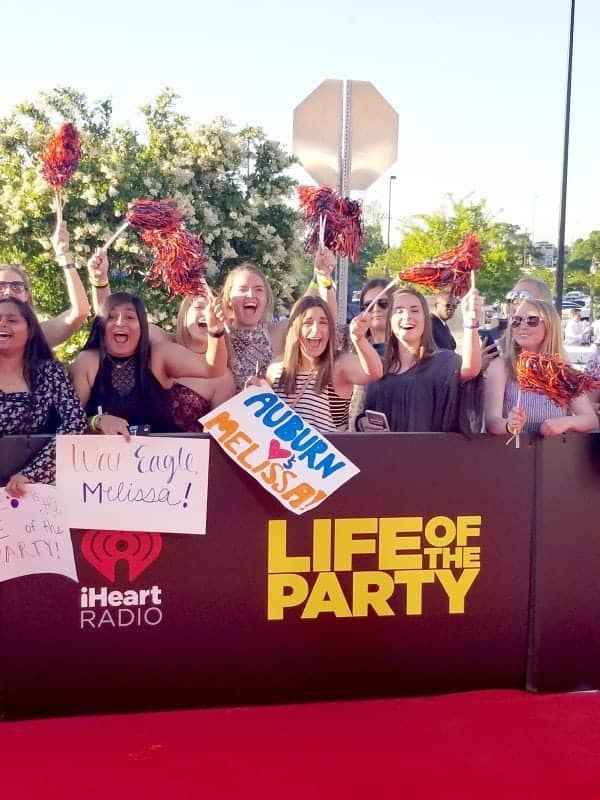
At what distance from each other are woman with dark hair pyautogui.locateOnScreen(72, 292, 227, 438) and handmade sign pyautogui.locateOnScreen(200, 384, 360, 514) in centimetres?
40

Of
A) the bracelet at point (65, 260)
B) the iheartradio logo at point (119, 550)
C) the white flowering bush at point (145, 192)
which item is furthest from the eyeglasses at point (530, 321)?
the white flowering bush at point (145, 192)

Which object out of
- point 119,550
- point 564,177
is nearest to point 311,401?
point 119,550

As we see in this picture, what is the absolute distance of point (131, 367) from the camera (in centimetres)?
397

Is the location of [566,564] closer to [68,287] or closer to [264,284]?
[264,284]

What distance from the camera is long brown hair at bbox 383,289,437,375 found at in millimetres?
4133

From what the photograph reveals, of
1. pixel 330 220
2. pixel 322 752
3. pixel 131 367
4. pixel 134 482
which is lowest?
pixel 322 752

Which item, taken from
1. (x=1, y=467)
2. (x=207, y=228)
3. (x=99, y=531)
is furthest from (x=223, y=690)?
(x=207, y=228)

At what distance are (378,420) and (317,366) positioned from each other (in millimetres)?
372

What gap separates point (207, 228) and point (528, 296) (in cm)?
605

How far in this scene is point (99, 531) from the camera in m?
3.50

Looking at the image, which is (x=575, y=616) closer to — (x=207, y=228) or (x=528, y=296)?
(x=528, y=296)

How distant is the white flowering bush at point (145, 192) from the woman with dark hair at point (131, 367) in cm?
467

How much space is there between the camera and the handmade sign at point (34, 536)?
3.44 metres

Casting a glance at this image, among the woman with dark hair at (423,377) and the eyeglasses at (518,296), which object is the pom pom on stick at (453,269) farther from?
the eyeglasses at (518,296)
